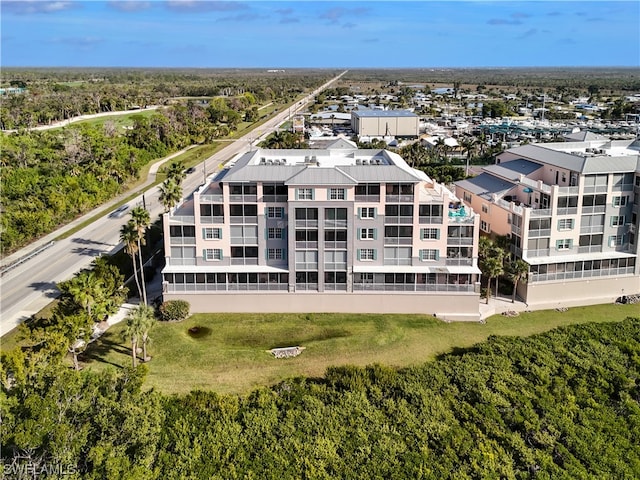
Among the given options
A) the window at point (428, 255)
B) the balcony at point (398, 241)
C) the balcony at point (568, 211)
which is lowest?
the window at point (428, 255)

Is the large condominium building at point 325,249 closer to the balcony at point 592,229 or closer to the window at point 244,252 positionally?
the window at point 244,252

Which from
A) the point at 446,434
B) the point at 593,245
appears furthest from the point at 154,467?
the point at 593,245

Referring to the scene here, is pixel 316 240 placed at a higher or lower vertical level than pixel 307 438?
higher

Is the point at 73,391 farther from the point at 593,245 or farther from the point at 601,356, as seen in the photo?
the point at 593,245

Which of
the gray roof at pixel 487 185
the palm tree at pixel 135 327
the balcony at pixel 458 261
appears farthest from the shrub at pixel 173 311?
the gray roof at pixel 487 185

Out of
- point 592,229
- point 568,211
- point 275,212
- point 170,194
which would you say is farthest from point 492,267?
point 170,194
